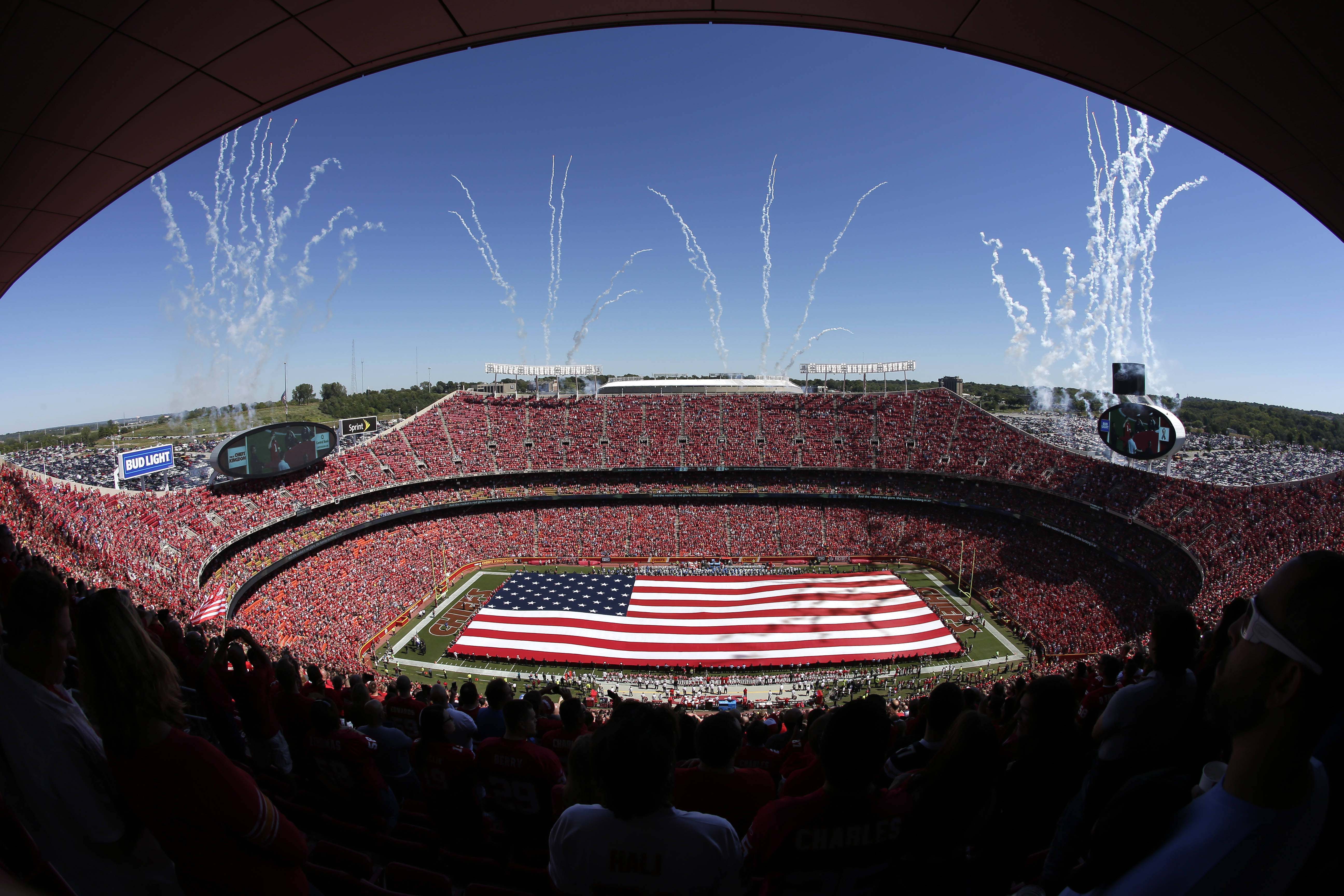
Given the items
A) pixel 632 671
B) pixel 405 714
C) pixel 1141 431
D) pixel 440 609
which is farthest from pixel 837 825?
pixel 1141 431

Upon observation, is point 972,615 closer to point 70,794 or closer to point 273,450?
point 70,794

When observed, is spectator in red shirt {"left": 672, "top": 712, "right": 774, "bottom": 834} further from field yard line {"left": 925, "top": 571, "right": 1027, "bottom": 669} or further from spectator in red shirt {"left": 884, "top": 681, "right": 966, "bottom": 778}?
field yard line {"left": 925, "top": 571, "right": 1027, "bottom": 669}

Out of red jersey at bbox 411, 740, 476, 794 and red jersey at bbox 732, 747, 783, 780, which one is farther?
red jersey at bbox 732, 747, 783, 780

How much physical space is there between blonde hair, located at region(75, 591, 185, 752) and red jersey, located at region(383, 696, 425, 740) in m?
6.06

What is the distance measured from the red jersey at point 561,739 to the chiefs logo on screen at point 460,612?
23.9 m

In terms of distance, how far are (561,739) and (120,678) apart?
471 centimetres

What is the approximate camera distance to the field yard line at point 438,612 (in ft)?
88.0

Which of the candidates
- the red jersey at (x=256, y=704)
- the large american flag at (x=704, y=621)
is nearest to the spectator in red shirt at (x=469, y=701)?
the red jersey at (x=256, y=704)

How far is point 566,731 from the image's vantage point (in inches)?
234

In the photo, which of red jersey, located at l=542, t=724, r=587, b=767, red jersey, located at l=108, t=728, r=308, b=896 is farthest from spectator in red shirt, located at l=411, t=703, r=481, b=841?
red jersey, located at l=108, t=728, r=308, b=896

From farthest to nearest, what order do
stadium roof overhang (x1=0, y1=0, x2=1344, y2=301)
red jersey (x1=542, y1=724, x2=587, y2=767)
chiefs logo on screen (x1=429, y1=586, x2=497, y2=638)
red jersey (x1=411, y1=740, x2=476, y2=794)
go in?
chiefs logo on screen (x1=429, y1=586, x2=497, y2=638) < red jersey (x1=542, y1=724, x2=587, y2=767) < red jersey (x1=411, y1=740, x2=476, y2=794) < stadium roof overhang (x1=0, y1=0, x2=1344, y2=301)

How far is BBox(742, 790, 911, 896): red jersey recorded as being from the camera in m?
2.13

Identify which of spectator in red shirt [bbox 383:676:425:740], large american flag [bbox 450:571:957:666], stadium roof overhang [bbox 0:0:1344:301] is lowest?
large american flag [bbox 450:571:957:666]

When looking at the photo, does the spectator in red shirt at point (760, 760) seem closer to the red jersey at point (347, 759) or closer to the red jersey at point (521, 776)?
the red jersey at point (521, 776)
